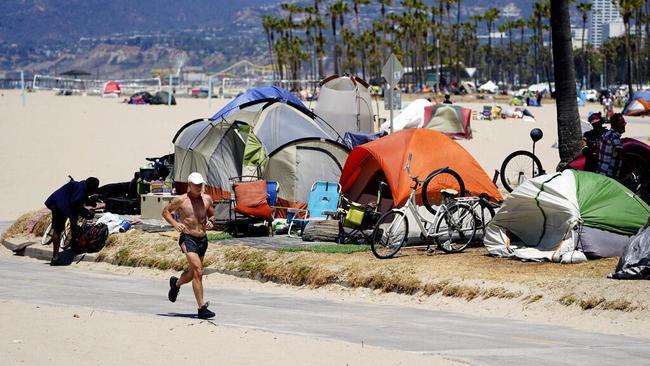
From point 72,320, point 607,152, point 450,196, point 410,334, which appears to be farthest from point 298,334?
point 607,152

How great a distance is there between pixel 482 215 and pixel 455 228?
23.7 inches

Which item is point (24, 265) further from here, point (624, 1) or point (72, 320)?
point (624, 1)

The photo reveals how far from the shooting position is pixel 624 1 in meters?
103

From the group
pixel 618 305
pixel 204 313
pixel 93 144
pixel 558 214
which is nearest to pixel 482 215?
pixel 558 214

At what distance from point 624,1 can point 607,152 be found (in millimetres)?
87887

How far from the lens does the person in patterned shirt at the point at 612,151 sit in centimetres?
1888

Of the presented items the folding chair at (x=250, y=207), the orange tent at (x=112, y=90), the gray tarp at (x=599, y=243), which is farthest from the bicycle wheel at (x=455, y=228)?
the orange tent at (x=112, y=90)

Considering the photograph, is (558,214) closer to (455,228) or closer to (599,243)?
(599,243)

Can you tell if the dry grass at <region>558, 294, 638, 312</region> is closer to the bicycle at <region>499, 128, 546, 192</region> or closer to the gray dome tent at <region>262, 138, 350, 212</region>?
the bicycle at <region>499, 128, 546, 192</region>

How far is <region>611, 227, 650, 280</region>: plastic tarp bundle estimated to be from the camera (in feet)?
49.5

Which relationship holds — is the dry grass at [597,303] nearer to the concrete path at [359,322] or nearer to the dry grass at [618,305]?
the dry grass at [618,305]

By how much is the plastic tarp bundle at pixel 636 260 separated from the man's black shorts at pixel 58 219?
9499mm

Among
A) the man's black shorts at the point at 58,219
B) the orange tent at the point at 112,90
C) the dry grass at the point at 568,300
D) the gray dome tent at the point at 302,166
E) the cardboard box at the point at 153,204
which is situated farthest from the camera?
the orange tent at the point at 112,90

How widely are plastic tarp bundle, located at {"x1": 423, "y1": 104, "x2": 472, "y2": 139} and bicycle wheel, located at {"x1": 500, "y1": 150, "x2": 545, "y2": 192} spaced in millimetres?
21428
